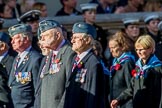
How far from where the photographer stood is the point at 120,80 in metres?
15.0

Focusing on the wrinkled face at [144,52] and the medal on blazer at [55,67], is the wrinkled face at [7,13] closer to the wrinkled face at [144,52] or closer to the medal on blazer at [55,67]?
the wrinkled face at [144,52]

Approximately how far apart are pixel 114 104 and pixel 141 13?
18.0ft

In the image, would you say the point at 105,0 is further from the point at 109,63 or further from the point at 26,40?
the point at 26,40

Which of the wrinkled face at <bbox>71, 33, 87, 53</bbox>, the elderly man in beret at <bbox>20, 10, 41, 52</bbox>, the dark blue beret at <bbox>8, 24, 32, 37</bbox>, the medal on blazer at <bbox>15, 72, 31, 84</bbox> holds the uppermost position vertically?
the wrinkled face at <bbox>71, 33, 87, 53</bbox>

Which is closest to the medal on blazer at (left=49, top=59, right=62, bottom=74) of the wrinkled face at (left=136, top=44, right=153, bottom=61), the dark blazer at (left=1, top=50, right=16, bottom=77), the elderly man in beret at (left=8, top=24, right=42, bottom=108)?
the elderly man in beret at (left=8, top=24, right=42, bottom=108)

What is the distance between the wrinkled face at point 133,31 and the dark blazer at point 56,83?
4700 mm

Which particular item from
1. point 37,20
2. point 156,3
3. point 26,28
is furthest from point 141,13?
point 26,28

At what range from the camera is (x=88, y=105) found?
13039mm

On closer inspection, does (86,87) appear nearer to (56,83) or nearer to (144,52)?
(56,83)

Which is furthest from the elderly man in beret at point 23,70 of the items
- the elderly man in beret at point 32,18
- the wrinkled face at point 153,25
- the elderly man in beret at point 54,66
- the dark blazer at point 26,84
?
the wrinkled face at point 153,25

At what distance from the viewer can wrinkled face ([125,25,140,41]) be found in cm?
1789

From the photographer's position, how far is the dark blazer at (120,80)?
14906 millimetres

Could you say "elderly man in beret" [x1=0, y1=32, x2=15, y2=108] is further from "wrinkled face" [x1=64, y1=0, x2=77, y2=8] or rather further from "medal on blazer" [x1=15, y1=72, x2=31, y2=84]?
"wrinkled face" [x1=64, y1=0, x2=77, y2=8]

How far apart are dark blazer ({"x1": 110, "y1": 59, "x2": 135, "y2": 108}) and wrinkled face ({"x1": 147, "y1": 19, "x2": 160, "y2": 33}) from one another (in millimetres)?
3287
